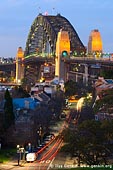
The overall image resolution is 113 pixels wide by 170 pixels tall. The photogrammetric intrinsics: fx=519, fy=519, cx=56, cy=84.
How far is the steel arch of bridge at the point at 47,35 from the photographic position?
127562mm

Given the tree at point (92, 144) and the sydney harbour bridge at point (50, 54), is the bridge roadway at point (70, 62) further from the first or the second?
the tree at point (92, 144)

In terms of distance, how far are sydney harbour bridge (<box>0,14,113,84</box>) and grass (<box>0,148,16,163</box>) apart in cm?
6620

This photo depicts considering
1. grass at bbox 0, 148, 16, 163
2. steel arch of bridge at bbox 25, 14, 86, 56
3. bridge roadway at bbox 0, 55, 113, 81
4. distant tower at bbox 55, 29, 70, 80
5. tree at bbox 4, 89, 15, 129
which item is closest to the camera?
grass at bbox 0, 148, 16, 163

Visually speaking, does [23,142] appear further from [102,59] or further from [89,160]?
[102,59]

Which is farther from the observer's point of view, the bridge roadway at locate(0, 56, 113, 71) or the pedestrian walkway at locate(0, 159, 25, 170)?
the bridge roadway at locate(0, 56, 113, 71)

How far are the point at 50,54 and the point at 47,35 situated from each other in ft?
36.4

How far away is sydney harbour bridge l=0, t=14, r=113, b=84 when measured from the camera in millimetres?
104637

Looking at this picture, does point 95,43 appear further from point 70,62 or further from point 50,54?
point 70,62

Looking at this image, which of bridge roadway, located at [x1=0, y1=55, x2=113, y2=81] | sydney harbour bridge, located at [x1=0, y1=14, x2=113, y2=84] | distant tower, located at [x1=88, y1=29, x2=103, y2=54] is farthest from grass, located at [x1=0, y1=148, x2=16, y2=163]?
distant tower, located at [x1=88, y1=29, x2=103, y2=54]

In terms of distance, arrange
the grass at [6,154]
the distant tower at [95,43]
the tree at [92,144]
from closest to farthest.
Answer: the tree at [92,144], the grass at [6,154], the distant tower at [95,43]

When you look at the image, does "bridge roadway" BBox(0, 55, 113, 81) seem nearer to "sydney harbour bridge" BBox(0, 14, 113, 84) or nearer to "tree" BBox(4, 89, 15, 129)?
"sydney harbour bridge" BBox(0, 14, 113, 84)

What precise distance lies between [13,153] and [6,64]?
358 ft

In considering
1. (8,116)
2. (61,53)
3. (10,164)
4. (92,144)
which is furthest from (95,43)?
(92,144)

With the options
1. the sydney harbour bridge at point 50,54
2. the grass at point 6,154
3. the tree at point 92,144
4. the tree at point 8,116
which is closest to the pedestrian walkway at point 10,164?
the grass at point 6,154
